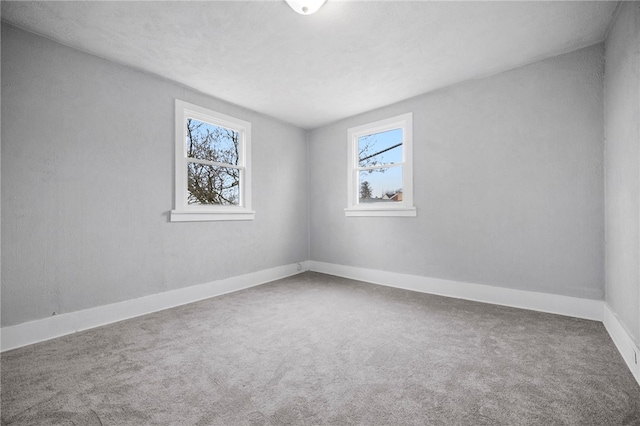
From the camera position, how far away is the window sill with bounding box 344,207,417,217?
3.71 metres

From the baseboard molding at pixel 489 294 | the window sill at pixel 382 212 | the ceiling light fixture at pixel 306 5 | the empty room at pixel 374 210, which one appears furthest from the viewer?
the window sill at pixel 382 212

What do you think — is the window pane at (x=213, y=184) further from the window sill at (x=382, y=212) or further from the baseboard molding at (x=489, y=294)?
the baseboard molding at (x=489, y=294)

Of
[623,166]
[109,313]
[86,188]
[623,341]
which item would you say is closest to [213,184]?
[86,188]

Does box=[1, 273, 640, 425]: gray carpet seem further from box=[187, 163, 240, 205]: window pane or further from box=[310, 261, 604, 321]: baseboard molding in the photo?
box=[187, 163, 240, 205]: window pane

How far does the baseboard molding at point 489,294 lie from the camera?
259cm

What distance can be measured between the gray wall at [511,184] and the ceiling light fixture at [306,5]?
2.11m

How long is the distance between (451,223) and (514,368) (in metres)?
1.87

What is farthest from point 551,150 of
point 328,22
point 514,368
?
point 328,22

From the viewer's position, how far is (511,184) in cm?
296

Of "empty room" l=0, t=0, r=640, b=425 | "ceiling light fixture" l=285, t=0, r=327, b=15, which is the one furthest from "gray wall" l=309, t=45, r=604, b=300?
"ceiling light fixture" l=285, t=0, r=327, b=15

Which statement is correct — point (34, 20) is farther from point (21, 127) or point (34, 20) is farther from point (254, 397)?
point (254, 397)

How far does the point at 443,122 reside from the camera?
3.43 metres

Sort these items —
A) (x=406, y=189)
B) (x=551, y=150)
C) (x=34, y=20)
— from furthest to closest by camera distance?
(x=406, y=189) < (x=551, y=150) < (x=34, y=20)

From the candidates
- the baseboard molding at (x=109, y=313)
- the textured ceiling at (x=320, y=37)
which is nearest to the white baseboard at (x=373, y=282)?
the baseboard molding at (x=109, y=313)
